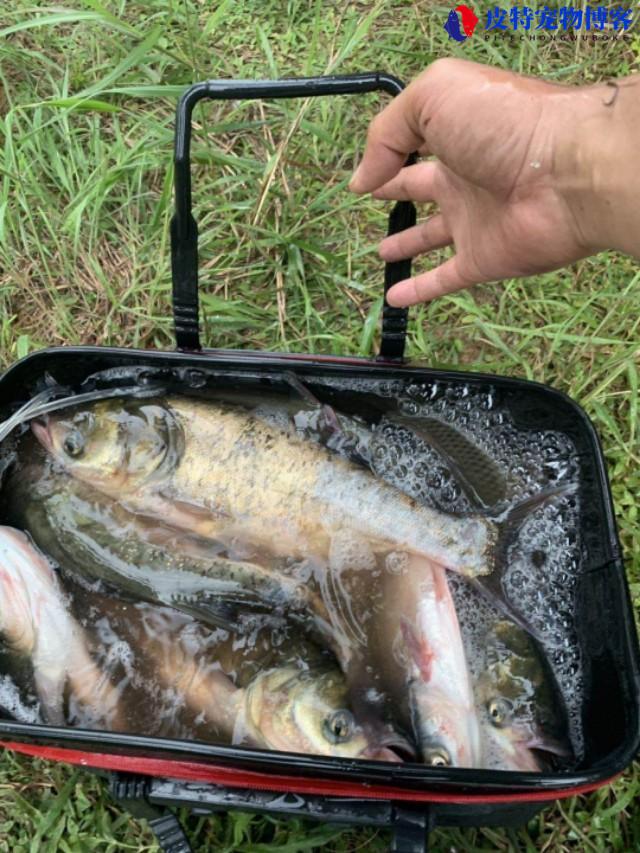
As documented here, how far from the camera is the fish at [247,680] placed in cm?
169

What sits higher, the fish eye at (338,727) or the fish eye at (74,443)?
the fish eye at (74,443)

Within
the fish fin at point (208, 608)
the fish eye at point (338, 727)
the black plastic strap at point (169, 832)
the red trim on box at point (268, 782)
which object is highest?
the fish fin at point (208, 608)

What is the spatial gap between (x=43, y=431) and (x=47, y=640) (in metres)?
0.58

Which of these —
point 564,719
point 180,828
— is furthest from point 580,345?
point 180,828

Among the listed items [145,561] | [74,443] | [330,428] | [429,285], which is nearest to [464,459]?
[330,428]

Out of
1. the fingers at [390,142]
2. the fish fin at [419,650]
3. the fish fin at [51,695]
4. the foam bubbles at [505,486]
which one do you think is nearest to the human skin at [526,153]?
the fingers at [390,142]

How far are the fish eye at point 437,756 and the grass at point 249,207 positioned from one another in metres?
0.97

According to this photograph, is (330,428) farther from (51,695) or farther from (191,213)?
(51,695)

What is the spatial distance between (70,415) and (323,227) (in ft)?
3.89

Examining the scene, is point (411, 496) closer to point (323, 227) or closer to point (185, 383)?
point (185, 383)

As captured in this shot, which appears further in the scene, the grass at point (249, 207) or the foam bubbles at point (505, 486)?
the grass at point (249, 207)

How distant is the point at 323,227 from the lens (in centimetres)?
264

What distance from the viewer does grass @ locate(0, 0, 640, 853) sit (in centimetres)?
250

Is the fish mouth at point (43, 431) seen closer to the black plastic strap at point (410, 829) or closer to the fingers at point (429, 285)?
the fingers at point (429, 285)
